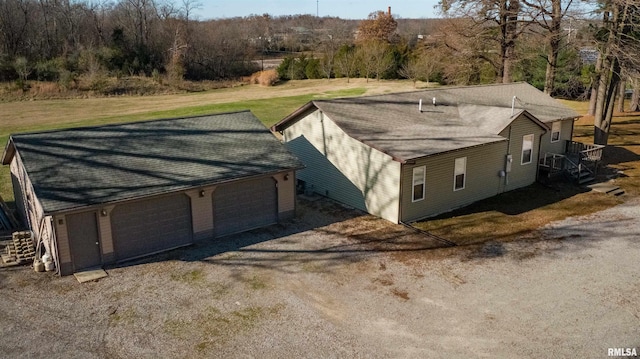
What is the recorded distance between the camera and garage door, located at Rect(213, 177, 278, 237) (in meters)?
17.6

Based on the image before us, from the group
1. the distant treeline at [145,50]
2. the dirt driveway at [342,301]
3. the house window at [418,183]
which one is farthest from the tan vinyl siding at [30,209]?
the distant treeline at [145,50]

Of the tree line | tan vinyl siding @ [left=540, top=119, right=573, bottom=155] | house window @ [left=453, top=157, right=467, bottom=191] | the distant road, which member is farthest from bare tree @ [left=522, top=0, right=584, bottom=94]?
the distant road

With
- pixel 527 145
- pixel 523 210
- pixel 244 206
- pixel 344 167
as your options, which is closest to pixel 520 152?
pixel 527 145

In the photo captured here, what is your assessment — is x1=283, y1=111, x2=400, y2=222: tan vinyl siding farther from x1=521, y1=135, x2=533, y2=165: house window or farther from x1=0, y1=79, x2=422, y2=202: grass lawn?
x1=0, y1=79, x2=422, y2=202: grass lawn

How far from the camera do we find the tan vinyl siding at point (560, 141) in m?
25.6

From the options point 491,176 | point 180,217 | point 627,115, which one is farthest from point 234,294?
point 627,115

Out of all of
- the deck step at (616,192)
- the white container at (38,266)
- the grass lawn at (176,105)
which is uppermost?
the grass lawn at (176,105)

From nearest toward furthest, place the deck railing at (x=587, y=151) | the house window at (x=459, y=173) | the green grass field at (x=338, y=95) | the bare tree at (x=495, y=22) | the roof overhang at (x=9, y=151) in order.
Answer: the roof overhang at (x=9, y=151)
the green grass field at (x=338, y=95)
the house window at (x=459, y=173)
the deck railing at (x=587, y=151)
the bare tree at (x=495, y=22)

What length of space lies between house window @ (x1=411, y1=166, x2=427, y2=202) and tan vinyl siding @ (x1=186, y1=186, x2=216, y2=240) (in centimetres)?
730

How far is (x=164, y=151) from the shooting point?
17766 mm

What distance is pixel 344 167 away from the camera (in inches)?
827

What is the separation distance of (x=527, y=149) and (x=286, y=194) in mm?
11644

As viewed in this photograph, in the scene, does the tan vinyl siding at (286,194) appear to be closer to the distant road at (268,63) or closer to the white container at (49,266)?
the white container at (49,266)

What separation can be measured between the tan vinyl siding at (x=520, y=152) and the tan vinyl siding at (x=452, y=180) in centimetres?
63
